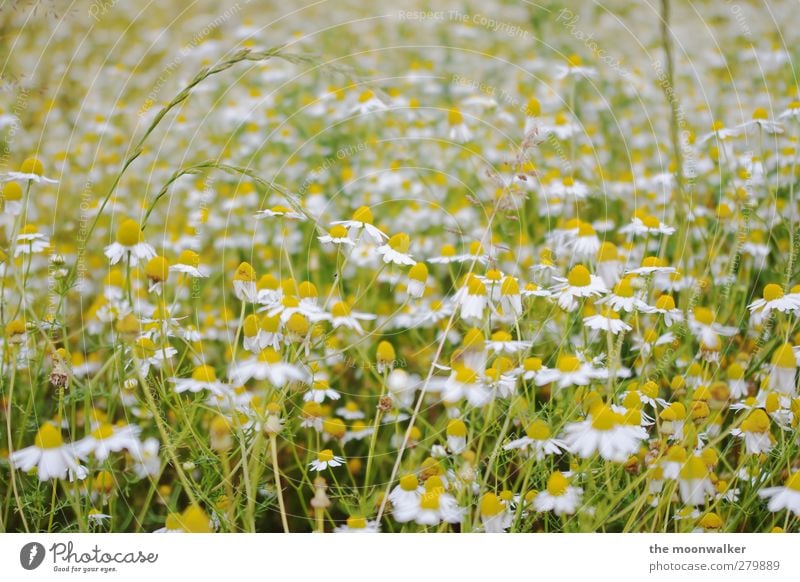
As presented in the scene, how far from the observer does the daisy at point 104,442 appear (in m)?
0.68

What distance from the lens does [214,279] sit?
3.64 feet

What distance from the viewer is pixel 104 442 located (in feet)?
2.23

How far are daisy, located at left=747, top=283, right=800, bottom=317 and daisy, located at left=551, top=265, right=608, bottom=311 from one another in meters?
0.18

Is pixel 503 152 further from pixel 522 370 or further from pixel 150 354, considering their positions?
pixel 150 354

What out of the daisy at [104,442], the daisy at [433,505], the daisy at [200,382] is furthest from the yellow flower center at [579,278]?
the daisy at [104,442]

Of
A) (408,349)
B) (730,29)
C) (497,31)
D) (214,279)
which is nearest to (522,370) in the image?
(408,349)

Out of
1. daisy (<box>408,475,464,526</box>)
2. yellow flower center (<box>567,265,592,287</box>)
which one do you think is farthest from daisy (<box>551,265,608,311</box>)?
daisy (<box>408,475,464,526</box>)

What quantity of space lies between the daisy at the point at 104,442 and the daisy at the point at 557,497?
15.3 inches

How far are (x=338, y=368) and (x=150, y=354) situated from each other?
267 millimetres

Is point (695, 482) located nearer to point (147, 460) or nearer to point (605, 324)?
point (605, 324)

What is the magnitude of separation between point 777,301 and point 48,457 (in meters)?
0.73

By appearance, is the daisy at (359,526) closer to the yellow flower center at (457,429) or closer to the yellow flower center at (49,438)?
the yellow flower center at (457,429)

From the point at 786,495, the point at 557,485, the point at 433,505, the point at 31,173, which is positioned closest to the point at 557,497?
the point at 557,485

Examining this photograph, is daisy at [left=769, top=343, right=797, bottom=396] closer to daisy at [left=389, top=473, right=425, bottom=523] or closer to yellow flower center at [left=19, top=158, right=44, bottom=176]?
daisy at [left=389, top=473, right=425, bottom=523]
